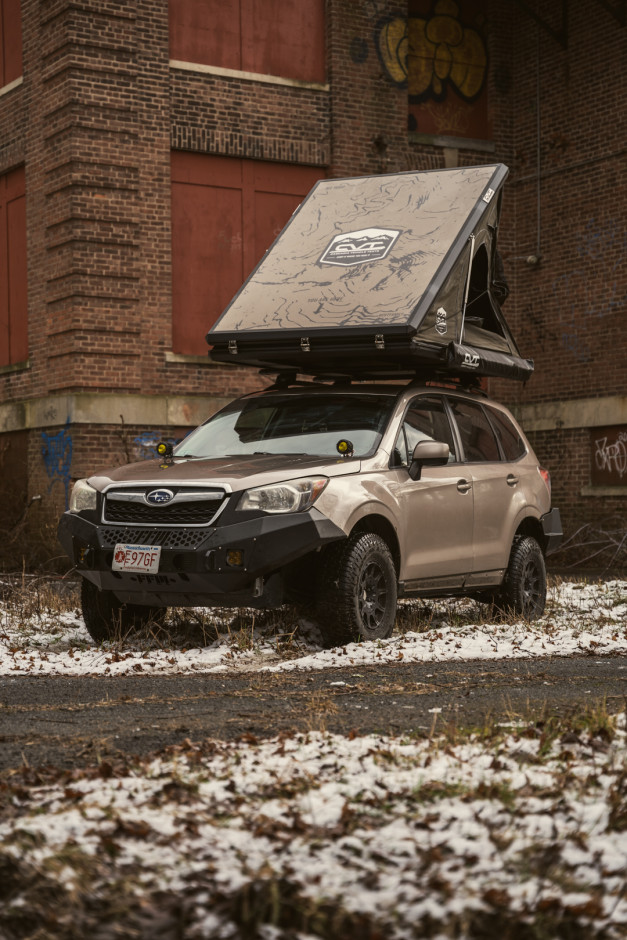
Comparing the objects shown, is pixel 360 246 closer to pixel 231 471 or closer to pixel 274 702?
pixel 231 471

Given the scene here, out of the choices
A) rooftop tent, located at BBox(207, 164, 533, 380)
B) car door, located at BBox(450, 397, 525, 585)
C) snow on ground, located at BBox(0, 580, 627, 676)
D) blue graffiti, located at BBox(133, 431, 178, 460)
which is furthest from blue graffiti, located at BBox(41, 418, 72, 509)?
car door, located at BBox(450, 397, 525, 585)

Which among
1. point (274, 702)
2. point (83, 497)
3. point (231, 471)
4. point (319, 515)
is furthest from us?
point (83, 497)

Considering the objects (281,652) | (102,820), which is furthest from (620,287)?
(102,820)

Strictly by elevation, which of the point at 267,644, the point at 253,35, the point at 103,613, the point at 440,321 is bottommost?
the point at 267,644

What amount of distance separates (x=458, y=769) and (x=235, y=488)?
152 inches

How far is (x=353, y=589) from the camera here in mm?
8406

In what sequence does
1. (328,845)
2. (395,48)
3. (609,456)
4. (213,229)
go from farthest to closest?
(395,48)
(609,456)
(213,229)
(328,845)

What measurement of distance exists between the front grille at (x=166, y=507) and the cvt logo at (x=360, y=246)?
104 inches

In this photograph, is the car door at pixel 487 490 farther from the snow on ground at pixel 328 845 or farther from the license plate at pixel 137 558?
the snow on ground at pixel 328 845

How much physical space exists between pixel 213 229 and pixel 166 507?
1062 cm

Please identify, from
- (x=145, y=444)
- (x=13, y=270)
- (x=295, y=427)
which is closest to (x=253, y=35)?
(x=13, y=270)

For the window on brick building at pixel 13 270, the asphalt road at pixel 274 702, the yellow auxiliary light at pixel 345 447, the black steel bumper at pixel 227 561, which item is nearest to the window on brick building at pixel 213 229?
the window on brick building at pixel 13 270

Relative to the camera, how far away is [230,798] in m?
4.26

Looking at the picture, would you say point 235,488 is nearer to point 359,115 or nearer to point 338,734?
point 338,734
